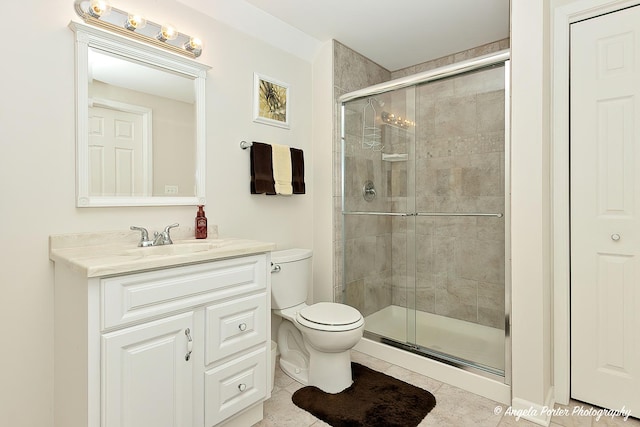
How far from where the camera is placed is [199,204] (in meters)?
2.01

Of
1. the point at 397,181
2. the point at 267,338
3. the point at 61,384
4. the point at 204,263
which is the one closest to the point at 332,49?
the point at 397,181

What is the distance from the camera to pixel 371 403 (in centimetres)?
189

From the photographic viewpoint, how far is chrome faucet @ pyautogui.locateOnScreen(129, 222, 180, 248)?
170 cm

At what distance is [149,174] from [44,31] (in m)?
0.73

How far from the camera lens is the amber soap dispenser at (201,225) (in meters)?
1.95

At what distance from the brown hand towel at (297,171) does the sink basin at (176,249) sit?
80 centimetres

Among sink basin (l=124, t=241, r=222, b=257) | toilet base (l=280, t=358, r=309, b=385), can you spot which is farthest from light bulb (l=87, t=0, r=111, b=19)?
toilet base (l=280, t=358, r=309, b=385)

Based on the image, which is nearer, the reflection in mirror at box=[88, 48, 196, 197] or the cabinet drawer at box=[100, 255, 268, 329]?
the cabinet drawer at box=[100, 255, 268, 329]

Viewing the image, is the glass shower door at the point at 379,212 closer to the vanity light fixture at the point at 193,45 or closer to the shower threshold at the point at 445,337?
the shower threshold at the point at 445,337

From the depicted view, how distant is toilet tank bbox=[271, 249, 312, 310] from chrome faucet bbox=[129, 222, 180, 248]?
0.64m

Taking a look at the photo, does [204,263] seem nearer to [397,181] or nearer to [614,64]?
[397,181]

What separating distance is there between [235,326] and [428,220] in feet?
6.00

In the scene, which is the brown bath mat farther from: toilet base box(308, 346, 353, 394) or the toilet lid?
the toilet lid

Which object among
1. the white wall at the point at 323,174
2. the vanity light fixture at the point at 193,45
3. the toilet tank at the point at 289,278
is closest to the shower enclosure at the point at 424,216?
the white wall at the point at 323,174
